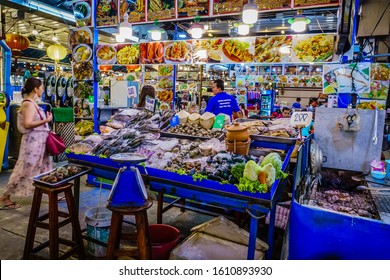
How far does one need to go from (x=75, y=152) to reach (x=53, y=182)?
27.5 inches

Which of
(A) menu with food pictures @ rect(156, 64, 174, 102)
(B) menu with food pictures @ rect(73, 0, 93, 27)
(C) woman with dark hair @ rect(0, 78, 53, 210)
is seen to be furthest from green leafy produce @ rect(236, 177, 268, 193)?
(A) menu with food pictures @ rect(156, 64, 174, 102)

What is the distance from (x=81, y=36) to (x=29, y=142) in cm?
335

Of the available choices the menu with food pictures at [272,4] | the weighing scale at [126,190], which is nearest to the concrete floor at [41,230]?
the weighing scale at [126,190]

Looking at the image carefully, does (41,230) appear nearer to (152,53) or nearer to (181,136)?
(181,136)

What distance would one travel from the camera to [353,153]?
12.0 feet

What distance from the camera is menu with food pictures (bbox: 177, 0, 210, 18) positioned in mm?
6035

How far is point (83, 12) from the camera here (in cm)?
685

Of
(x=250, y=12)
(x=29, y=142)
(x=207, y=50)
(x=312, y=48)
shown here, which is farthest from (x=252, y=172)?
(x=207, y=50)

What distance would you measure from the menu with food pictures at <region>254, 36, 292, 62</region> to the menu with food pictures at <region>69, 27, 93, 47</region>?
12.3ft

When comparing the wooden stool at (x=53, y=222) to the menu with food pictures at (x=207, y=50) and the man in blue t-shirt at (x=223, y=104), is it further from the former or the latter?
the menu with food pictures at (x=207, y=50)

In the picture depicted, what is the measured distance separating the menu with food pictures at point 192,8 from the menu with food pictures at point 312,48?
188 cm

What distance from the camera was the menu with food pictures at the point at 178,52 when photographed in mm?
6680

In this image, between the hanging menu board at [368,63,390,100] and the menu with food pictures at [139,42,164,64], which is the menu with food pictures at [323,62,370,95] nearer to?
the hanging menu board at [368,63,390,100]

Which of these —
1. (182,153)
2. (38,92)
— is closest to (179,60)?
(38,92)
